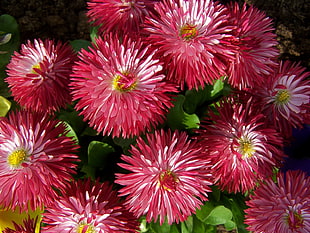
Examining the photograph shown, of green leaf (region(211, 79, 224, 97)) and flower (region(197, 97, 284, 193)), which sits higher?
green leaf (region(211, 79, 224, 97))

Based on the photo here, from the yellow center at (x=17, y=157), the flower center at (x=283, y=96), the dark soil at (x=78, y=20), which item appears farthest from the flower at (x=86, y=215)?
the dark soil at (x=78, y=20)

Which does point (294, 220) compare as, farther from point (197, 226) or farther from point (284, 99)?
point (197, 226)

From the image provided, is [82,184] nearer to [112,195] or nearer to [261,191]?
[112,195]

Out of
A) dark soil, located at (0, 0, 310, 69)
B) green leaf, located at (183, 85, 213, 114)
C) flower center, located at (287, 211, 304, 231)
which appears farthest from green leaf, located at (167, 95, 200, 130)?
dark soil, located at (0, 0, 310, 69)

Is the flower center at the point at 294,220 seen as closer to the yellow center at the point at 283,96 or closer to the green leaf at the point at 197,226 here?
the yellow center at the point at 283,96

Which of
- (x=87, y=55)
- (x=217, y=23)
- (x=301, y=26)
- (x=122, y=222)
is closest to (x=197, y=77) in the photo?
(x=217, y=23)

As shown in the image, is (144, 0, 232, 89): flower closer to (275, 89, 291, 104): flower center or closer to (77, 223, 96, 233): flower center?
(275, 89, 291, 104): flower center

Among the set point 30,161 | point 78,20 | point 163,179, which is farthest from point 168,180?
point 78,20
